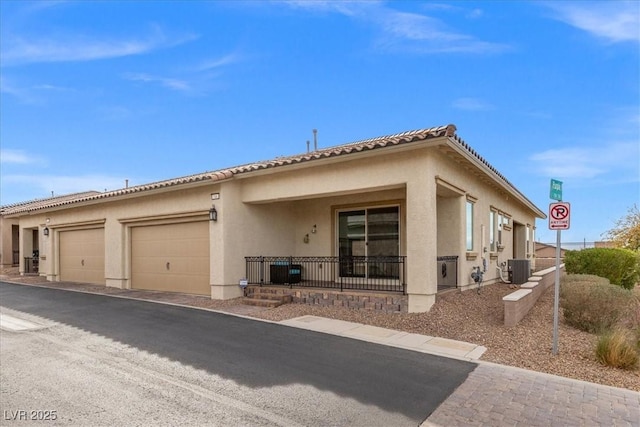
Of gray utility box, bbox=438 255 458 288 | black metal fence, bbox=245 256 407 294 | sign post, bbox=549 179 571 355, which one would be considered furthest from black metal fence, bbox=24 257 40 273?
sign post, bbox=549 179 571 355

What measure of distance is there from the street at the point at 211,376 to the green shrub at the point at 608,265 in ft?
36.4

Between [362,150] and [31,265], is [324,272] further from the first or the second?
[31,265]

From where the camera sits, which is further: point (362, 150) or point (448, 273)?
point (448, 273)

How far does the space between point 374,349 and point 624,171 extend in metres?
23.1

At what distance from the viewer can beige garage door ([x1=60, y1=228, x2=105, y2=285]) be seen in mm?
17203

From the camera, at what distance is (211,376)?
18.1 ft

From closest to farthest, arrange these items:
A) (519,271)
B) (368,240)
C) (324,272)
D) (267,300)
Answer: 1. (267,300)
2. (368,240)
3. (324,272)
4. (519,271)

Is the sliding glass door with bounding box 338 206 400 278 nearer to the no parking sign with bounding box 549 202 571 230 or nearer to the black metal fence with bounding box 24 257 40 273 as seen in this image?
the no parking sign with bounding box 549 202 571 230

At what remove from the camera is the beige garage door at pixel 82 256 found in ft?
56.4

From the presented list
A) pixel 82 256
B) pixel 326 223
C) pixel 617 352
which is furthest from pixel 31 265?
pixel 617 352

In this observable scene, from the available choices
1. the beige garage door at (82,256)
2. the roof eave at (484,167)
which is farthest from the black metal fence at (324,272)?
the beige garage door at (82,256)

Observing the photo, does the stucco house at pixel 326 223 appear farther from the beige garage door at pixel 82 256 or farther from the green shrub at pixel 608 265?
the green shrub at pixel 608 265

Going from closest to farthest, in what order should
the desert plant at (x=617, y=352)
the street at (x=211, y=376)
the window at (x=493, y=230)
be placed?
the street at (x=211, y=376) < the desert plant at (x=617, y=352) < the window at (x=493, y=230)

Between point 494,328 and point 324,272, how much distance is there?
630cm
